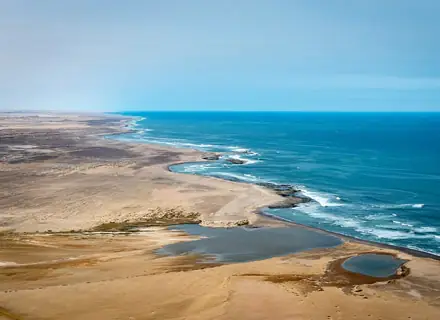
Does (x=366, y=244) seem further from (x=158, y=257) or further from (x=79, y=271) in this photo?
(x=79, y=271)

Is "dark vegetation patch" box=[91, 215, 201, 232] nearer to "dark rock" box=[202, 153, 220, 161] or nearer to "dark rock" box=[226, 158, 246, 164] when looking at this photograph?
"dark rock" box=[226, 158, 246, 164]

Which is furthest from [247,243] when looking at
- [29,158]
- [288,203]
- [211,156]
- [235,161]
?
[29,158]

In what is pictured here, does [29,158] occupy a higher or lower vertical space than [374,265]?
higher

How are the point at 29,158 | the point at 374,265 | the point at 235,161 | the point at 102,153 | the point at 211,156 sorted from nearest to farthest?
the point at 374,265 < the point at 29,158 < the point at 235,161 < the point at 211,156 < the point at 102,153

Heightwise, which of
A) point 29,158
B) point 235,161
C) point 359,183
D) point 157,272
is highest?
A: point 235,161

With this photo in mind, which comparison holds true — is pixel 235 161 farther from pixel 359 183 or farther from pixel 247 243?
pixel 247 243

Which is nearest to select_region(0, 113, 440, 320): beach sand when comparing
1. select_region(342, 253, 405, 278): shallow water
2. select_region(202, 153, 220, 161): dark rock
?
select_region(342, 253, 405, 278): shallow water

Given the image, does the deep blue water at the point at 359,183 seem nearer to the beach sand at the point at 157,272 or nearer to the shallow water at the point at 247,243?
the shallow water at the point at 247,243

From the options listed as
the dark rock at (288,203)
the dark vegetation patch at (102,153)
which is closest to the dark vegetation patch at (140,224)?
the dark rock at (288,203)
